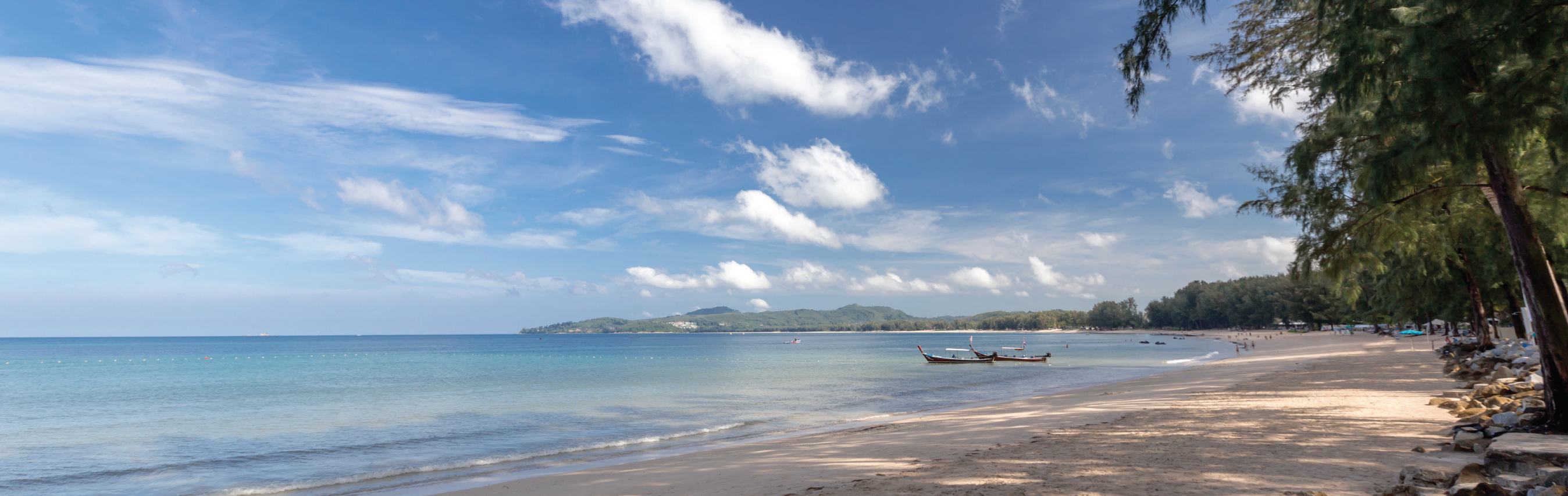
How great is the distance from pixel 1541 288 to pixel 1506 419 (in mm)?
1872

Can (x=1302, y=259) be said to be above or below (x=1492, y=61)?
below

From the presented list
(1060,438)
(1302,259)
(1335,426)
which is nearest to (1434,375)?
(1302,259)

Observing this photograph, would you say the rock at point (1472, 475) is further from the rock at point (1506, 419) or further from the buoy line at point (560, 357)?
the buoy line at point (560, 357)

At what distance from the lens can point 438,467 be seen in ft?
49.2

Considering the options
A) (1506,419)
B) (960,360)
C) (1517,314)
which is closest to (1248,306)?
(960,360)

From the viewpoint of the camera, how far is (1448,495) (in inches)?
224

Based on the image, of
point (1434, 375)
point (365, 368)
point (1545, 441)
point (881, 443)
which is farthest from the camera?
point (365, 368)

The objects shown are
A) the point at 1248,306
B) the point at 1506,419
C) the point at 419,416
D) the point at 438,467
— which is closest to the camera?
the point at 1506,419

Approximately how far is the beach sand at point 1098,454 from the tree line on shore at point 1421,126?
278cm

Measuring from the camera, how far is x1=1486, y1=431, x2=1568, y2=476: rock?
6.15 metres

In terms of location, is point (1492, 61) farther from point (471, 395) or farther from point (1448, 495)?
point (471, 395)

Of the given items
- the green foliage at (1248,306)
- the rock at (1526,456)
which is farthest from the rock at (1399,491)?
the green foliage at (1248,306)

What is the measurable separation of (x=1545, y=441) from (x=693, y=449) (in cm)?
1376

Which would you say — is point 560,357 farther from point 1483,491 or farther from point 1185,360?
point 1483,491
